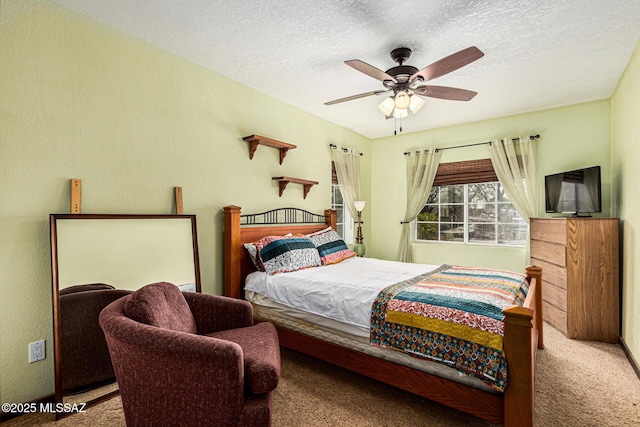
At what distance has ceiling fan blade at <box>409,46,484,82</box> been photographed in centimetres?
193

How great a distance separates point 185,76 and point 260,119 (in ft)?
2.90

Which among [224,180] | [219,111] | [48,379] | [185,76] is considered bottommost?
[48,379]

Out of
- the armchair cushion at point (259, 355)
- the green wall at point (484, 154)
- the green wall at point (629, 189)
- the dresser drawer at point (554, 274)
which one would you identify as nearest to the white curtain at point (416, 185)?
the green wall at point (484, 154)

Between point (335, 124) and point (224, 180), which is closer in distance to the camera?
point (224, 180)

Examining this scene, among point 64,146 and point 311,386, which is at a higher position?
point 64,146

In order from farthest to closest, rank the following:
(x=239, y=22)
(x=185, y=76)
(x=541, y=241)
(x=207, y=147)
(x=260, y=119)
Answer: (x=541, y=241) → (x=260, y=119) → (x=207, y=147) → (x=185, y=76) → (x=239, y=22)

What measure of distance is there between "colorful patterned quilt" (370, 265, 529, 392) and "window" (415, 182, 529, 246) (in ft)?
7.06

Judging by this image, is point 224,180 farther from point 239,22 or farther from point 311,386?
point 311,386

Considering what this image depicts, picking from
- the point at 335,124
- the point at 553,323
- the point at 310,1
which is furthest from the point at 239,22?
the point at 553,323

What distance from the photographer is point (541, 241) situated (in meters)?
3.69

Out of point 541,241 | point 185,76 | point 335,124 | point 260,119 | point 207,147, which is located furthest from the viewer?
point 335,124

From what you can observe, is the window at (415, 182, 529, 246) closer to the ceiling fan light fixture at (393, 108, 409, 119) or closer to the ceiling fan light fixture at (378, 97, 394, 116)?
the ceiling fan light fixture at (393, 108, 409, 119)

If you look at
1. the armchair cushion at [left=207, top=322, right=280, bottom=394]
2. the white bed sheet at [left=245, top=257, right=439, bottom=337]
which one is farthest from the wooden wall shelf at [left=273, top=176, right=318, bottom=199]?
the armchair cushion at [left=207, top=322, right=280, bottom=394]

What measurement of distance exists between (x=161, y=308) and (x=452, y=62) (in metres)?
2.31
